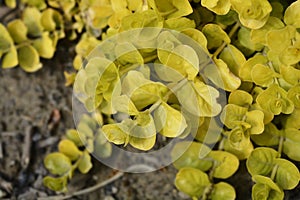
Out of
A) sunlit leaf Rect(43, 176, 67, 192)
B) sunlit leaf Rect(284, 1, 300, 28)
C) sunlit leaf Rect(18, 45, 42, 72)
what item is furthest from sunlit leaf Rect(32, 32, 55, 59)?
sunlit leaf Rect(284, 1, 300, 28)

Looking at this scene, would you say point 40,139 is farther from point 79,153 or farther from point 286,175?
point 286,175

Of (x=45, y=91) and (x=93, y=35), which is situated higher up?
(x=93, y=35)

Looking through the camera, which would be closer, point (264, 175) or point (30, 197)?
point (264, 175)

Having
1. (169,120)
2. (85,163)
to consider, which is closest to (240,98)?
(169,120)

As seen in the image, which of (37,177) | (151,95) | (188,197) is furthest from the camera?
(37,177)

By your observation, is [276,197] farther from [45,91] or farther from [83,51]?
[45,91]

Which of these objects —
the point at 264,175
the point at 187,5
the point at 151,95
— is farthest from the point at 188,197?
the point at 187,5

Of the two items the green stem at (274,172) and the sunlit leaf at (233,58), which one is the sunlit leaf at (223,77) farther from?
the green stem at (274,172)
